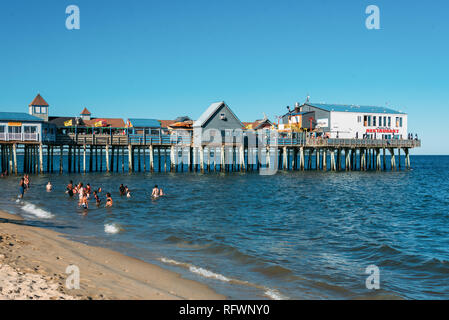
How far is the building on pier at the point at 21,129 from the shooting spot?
4203 cm

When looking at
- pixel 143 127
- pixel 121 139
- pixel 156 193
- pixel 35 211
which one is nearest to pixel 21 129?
pixel 121 139

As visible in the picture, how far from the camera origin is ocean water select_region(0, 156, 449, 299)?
Answer: 1098 centimetres

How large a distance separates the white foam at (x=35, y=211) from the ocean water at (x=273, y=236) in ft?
0.18

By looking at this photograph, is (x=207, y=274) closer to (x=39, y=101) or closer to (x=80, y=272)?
(x=80, y=272)

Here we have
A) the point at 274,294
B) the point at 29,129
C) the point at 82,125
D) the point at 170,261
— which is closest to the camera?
the point at 274,294

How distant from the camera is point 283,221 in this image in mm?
20891

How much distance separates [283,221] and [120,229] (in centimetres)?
892

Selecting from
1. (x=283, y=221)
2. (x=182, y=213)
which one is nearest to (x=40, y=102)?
(x=182, y=213)

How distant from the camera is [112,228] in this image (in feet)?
57.8

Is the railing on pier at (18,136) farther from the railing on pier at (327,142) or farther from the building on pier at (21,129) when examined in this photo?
the railing on pier at (327,142)

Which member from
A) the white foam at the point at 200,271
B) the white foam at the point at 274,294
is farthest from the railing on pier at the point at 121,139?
the white foam at the point at 274,294

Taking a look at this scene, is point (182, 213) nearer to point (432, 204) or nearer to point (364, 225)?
point (364, 225)

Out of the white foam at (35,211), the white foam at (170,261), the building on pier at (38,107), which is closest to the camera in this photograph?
the white foam at (170,261)

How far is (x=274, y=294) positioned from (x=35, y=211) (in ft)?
55.9
